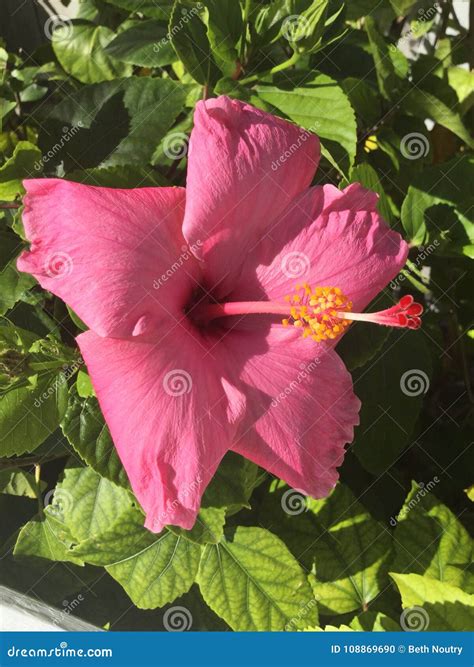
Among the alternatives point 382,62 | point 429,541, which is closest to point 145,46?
point 382,62

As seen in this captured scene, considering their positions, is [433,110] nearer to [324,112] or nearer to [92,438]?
[324,112]

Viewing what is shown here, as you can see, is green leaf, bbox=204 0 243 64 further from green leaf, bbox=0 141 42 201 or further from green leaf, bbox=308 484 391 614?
green leaf, bbox=308 484 391 614

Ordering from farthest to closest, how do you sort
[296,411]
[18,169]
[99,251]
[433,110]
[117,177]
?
[433,110] → [18,169] → [117,177] → [296,411] → [99,251]

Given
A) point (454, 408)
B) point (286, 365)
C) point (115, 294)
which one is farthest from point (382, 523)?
point (115, 294)

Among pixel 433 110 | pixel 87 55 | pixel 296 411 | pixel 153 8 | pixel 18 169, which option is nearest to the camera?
pixel 296 411

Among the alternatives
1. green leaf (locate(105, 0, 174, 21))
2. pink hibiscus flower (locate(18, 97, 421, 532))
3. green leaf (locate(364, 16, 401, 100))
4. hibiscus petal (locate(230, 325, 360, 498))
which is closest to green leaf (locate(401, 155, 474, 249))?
green leaf (locate(364, 16, 401, 100))

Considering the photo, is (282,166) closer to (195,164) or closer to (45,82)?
(195,164)
